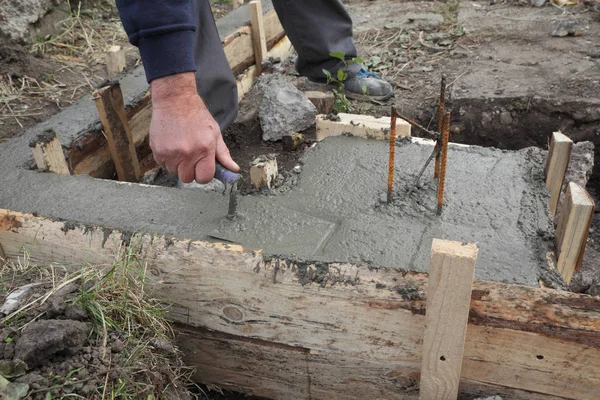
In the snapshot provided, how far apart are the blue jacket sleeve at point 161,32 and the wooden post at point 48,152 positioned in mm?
822

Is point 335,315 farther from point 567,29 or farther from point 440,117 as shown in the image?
point 567,29

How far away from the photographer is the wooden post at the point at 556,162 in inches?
84.4

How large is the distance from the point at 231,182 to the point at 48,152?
91 centimetres

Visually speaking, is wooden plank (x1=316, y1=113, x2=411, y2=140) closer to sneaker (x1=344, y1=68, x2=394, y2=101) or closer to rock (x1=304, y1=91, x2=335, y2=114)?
rock (x1=304, y1=91, x2=335, y2=114)

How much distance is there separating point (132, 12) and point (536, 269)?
1.62m

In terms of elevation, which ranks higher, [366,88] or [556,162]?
[556,162]

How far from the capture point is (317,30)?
3455 millimetres

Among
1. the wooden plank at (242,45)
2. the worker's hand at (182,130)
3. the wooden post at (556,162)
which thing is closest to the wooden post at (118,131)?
the worker's hand at (182,130)

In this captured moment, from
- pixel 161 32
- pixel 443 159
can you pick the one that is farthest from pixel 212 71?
pixel 443 159

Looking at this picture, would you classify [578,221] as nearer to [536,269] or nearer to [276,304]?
[536,269]

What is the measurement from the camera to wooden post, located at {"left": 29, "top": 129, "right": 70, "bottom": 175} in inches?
92.9

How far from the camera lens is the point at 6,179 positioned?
2350 mm

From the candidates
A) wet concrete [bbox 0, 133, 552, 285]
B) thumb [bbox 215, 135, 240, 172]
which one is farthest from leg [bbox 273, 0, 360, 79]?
thumb [bbox 215, 135, 240, 172]

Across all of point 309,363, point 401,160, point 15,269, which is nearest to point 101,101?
point 15,269
